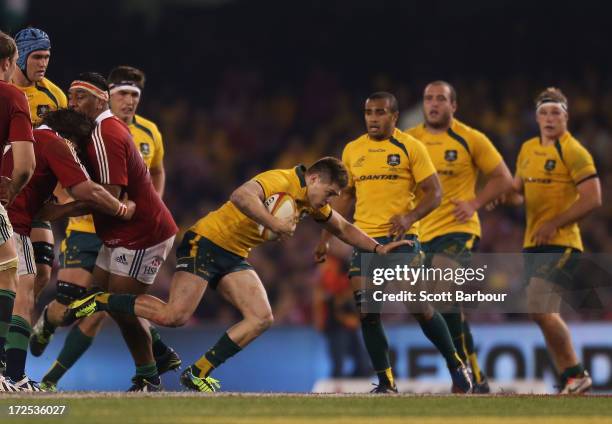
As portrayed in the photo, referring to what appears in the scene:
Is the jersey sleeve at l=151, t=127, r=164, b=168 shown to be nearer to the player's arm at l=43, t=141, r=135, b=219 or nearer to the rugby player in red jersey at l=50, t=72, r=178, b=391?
the rugby player in red jersey at l=50, t=72, r=178, b=391

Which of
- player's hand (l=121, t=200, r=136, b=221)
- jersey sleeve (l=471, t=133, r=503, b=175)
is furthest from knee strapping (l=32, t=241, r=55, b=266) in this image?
jersey sleeve (l=471, t=133, r=503, b=175)

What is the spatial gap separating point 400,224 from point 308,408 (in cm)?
268

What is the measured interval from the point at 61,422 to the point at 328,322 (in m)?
8.15

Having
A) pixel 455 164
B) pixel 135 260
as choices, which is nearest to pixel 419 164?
pixel 455 164

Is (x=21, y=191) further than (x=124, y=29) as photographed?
No

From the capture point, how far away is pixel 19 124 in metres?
8.82

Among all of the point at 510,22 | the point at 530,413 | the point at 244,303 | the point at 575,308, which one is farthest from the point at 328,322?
the point at 510,22

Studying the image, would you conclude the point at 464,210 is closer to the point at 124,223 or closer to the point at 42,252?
the point at 124,223

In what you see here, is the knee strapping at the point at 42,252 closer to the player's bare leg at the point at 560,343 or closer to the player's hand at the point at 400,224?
the player's hand at the point at 400,224

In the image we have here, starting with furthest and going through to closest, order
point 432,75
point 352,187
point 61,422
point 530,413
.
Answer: point 432,75 < point 352,187 < point 530,413 < point 61,422

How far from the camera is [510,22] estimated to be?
2392 centimetres

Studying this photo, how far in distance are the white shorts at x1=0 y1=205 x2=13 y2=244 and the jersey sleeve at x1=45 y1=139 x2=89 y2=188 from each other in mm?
704

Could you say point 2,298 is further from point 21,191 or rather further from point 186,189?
point 186,189

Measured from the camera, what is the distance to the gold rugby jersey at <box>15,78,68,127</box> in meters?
10.7
